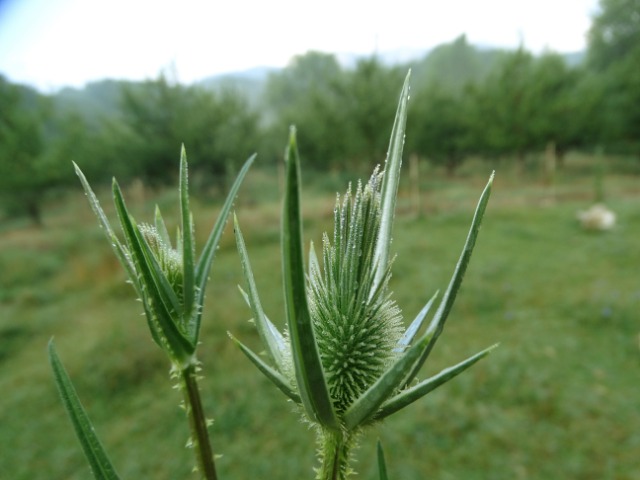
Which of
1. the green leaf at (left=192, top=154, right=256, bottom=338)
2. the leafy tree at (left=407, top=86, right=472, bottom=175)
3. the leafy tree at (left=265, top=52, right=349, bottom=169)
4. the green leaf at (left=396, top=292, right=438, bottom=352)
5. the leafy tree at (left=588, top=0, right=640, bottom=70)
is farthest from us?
the leafy tree at (left=588, top=0, right=640, bottom=70)

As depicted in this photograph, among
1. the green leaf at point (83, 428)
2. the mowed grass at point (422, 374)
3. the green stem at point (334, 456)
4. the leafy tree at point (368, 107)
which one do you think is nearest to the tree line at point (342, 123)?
the leafy tree at point (368, 107)

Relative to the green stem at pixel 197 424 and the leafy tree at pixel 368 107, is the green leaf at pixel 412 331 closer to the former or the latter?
the green stem at pixel 197 424

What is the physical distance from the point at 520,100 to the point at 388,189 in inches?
660

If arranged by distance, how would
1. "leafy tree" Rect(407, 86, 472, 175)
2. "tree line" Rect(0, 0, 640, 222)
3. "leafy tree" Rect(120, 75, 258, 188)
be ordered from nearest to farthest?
"tree line" Rect(0, 0, 640, 222) < "leafy tree" Rect(120, 75, 258, 188) < "leafy tree" Rect(407, 86, 472, 175)

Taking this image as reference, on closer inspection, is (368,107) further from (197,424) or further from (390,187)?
(197,424)

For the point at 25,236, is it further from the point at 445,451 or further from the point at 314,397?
the point at 314,397

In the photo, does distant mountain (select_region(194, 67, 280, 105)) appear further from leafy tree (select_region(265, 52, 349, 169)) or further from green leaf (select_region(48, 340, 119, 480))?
green leaf (select_region(48, 340, 119, 480))

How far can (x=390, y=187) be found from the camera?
1.24 ft

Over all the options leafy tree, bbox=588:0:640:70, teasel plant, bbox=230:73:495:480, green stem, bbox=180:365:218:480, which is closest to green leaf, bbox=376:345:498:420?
teasel plant, bbox=230:73:495:480

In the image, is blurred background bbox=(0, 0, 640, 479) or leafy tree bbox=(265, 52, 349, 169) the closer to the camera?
Answer: blurred background bbox=(0, 0, 640, 479)

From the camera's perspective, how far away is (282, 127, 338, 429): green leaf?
0.69ft

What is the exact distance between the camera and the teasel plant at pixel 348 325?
0.85 ft

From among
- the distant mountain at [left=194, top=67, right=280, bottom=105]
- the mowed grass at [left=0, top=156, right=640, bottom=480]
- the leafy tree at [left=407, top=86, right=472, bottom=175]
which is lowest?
the mowed grass at [left=0, top=156, right=640, bottom=480]

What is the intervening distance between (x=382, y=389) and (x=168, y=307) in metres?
0.16
